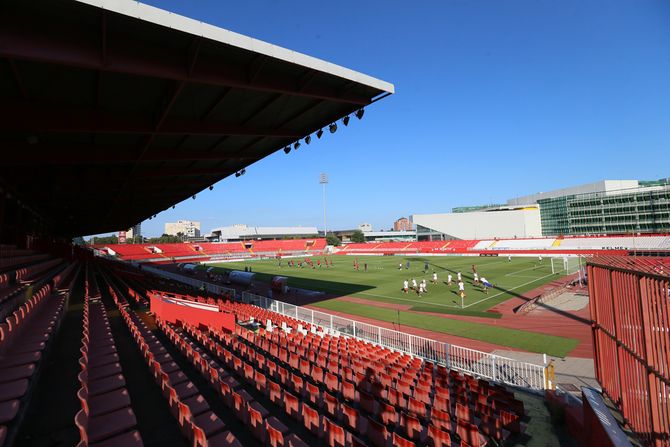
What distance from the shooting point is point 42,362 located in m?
6.44

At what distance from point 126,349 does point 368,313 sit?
14.3m

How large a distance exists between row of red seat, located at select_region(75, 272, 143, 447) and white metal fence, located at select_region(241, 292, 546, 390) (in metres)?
8.62

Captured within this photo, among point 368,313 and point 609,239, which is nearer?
→ point 368,313

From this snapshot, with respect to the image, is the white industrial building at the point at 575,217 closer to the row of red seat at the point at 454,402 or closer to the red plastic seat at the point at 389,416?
the row of red seat at the point at 454,402

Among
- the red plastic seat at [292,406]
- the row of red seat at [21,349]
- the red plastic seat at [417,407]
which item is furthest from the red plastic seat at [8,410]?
the red plastic seat at [417,407]

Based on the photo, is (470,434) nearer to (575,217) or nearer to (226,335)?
(226,335)

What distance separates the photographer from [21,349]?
6227mm

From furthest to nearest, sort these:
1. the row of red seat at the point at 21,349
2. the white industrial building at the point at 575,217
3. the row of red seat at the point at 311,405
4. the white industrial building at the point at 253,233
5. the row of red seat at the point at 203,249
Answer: the white industrial building at the point at 253,233 → the white industrial building at the point at 575,217 → the row of red seat at the point at 203,249 → the row of red seat at the point at 311,405 → the row of red seat at the point at 21,349

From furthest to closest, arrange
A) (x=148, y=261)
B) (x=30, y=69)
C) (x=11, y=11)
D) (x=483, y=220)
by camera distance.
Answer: (x=483, y=220) < (x=148, y=261) < (x=30, y=69) < (x=11, y=11)

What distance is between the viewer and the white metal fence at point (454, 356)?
9586mm

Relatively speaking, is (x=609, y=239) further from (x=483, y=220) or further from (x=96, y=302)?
(x=96, y=302)

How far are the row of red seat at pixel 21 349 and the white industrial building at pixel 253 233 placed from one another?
357 feet

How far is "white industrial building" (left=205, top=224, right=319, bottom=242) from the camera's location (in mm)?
117569

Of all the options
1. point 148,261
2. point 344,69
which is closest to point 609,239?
point 344,69
